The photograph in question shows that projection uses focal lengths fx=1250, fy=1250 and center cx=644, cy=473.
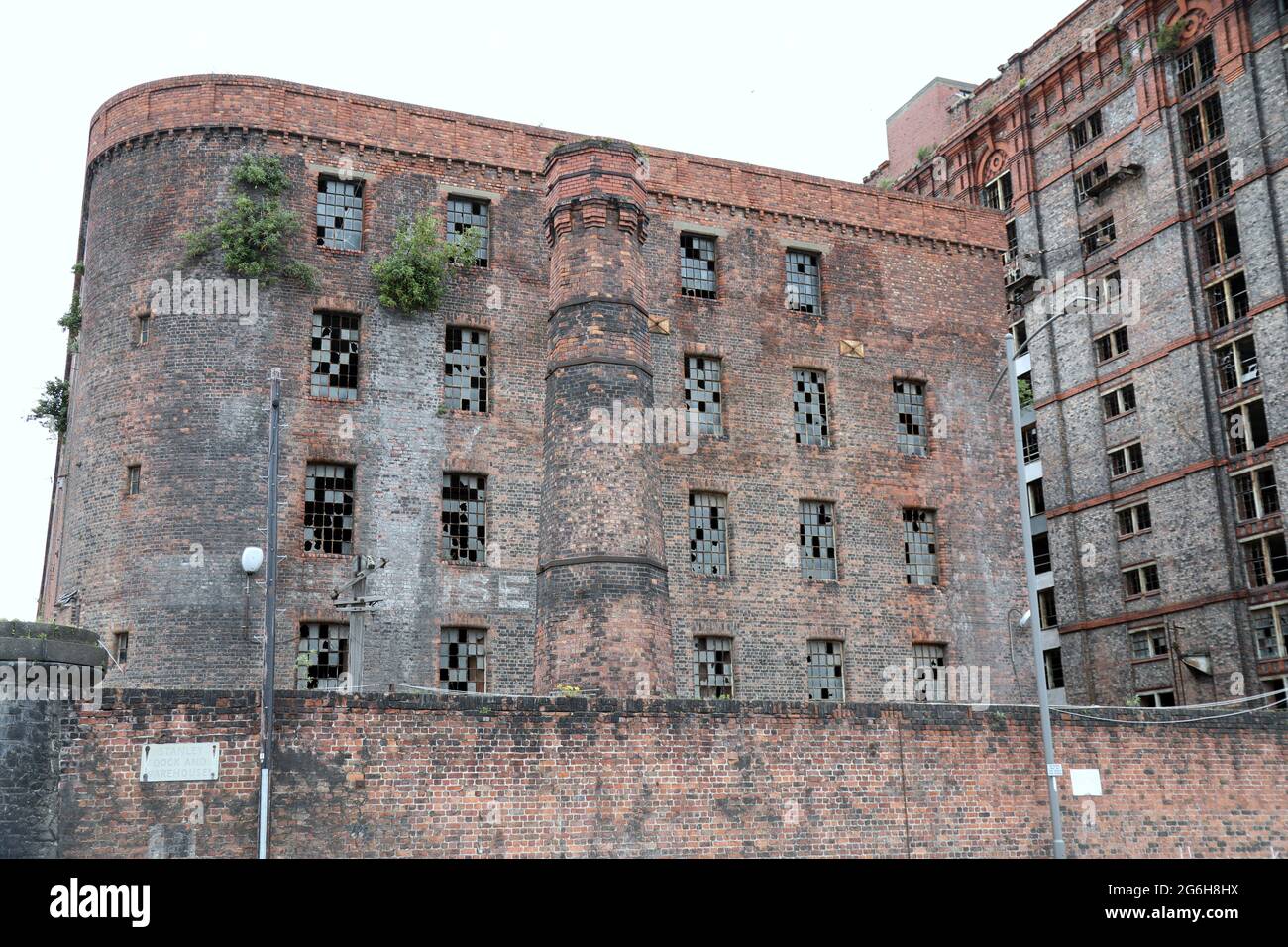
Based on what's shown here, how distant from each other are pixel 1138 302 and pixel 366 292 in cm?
2986

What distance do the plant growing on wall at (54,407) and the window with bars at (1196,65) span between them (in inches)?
1499

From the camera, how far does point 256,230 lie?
90.0 ft

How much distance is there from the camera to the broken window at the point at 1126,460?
45281 mm

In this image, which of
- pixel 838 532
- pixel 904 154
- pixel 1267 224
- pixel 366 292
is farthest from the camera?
pixel 904 154

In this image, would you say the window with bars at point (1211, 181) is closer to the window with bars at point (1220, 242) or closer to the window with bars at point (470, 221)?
the window with bars at point (1220, 242)

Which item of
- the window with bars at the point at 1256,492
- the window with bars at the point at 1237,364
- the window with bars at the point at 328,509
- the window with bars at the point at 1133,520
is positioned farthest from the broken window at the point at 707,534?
the window with bars at the point at 1237,364

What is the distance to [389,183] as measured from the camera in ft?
96.5

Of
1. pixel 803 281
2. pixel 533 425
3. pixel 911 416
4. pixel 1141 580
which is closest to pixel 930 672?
pixel 911 416

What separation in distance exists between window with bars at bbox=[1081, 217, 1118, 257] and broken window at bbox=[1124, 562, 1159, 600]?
1225 cm

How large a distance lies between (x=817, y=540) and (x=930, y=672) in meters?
4.28

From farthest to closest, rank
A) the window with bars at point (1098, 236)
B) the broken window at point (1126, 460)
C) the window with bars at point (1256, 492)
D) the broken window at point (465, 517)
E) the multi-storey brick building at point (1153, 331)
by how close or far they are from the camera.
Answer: the window with bars at point (1098, 236) < the broken window at point (1126, 460) < the multi-storey brick building at point (1153, 331) < the window with bars at point (1256, 492) < the broken window at point (465, 517)

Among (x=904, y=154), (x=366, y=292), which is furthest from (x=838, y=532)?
(x=904, y=154)

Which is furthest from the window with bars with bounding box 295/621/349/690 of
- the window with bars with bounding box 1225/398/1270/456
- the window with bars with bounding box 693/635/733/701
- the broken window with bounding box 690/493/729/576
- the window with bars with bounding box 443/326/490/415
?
the window with bars with bounding box 1225/398/1270/456

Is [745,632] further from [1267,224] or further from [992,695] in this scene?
[1267,224]
